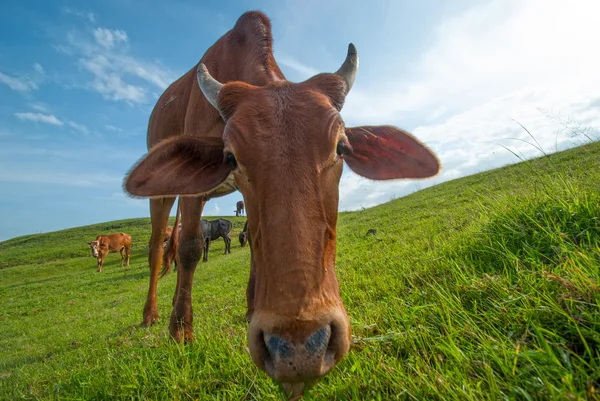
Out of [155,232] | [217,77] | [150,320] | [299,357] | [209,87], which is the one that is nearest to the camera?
[299,357]

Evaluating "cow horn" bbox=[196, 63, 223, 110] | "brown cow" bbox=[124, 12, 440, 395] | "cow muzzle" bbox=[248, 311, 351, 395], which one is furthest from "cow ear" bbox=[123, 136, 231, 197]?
"cow muzzle" bbox=[248, 311, 351, 395]

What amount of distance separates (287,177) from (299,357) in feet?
3.13

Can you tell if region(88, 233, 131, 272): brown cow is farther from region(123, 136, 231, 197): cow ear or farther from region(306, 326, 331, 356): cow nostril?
region(306, 326, 331, 356): cow nostril

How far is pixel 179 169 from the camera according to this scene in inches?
115

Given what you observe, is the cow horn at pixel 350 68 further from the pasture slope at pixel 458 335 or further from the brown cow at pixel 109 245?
the brown cow at pixel 109 245

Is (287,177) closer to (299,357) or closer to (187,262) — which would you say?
(299,357)

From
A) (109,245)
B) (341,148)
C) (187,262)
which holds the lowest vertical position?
(187,262)

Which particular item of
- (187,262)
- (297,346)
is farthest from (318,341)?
(187,262)

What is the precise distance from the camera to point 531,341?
5.24 feet

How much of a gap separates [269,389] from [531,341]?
1396 millimetres

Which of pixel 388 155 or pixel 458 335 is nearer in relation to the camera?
pixel 458 335

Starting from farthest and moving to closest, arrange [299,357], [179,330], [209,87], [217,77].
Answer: [217,77] → [179,330] → [209,87] → [299,357]

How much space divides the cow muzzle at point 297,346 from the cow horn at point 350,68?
2.10 meters

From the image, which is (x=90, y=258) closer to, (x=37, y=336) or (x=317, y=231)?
(x=37, y=336)
